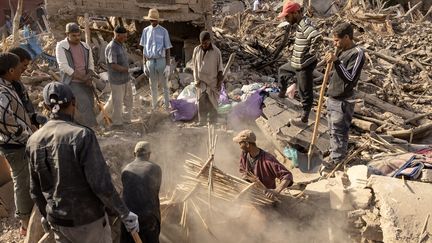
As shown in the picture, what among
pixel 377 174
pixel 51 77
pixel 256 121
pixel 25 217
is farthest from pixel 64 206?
pixel 51 77

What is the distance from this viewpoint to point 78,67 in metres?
6.00

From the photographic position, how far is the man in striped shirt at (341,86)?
5148 millimetres

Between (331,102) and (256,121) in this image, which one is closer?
(331,102)

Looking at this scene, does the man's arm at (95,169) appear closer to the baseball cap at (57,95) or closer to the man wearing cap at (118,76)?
the baseball cap at (57,95)

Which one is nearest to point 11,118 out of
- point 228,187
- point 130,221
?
point 130,221

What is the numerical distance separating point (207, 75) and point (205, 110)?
689 millimetres

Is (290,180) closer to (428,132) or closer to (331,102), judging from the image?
(331,102)

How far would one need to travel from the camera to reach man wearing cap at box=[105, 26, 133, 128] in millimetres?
6418

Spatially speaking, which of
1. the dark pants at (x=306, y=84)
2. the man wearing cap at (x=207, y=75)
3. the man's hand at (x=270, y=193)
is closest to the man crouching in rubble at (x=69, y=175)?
the man's hand at (x=270, y=193)

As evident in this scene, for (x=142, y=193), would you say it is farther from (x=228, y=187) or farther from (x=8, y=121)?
(x=8, y=121)

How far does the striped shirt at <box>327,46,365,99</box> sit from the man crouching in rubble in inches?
125

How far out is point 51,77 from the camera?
360 inches

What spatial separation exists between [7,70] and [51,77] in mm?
5193

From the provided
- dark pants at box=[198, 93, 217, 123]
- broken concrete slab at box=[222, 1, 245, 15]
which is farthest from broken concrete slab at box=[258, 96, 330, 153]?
broken concrete slab at box=[222, 1, 245, 15]
